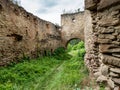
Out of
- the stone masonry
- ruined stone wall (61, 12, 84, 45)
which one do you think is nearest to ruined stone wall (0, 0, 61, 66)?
the stone masonry

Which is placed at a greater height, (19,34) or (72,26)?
(72,26)

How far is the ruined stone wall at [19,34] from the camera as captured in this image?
8.17 m

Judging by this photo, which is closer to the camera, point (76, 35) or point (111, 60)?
point (111, 60)

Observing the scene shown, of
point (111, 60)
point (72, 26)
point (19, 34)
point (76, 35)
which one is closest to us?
point (111, 60)

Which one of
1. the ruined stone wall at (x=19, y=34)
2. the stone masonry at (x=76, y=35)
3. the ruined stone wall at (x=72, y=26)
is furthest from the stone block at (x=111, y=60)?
the ruined stone wall at (x=72, y=26)

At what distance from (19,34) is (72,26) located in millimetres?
8736

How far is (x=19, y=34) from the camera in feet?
31.5

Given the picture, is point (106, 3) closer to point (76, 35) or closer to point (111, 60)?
point (111, 60)

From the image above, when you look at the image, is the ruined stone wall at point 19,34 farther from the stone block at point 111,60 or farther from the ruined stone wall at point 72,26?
the stone block at point 111,60

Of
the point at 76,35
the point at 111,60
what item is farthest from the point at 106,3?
the point at 76,35

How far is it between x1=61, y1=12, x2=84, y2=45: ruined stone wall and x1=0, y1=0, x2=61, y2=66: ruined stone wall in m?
3.70

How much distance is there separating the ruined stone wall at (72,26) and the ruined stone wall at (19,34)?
3698mm

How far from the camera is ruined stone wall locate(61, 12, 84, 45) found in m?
17.3

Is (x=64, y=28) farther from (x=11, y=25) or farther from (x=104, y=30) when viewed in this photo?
(x=104, y=30)
